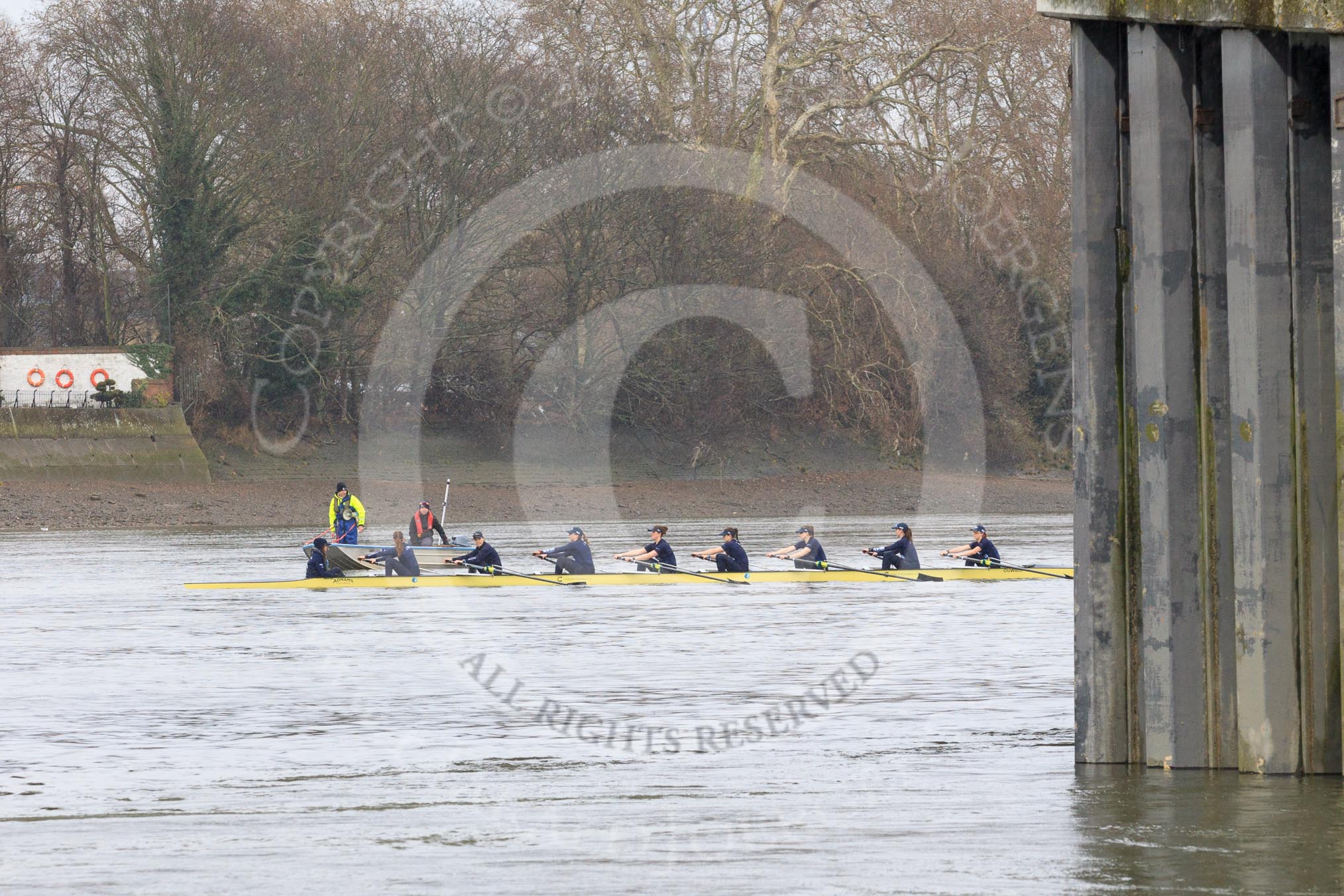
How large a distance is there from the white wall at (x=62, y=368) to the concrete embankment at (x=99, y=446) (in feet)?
5.27

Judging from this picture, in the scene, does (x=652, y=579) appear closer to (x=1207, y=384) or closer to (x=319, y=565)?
(x=319, y=565)

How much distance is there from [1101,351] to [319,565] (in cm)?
2168

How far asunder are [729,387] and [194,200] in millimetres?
17925

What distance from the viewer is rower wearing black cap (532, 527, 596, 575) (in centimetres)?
3189

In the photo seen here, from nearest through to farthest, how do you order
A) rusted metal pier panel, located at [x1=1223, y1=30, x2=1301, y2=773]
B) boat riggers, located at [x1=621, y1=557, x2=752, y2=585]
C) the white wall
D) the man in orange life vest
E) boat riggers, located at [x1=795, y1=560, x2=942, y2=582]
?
rusted metal pier panel, located at [x1=1223, y1=30, x2=1301, y2=773], boat riggers, located at [x1=795, y1=560, x2=942, y2=582], boat riggers, located at [x1=621, y1=557, x2=752, y2=585], the man in orange life vest, the white wall

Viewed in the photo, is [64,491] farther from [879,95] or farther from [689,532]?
[879,95]

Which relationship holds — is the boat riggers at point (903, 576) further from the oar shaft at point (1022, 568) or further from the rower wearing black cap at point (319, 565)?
the rower wearing black cap at point (319, 565)

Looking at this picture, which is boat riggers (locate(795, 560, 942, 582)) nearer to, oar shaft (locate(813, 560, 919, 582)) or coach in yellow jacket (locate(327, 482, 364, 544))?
oar shaft (locate(813, 560, 919, 582))

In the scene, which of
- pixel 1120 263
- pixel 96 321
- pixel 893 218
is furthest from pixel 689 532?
pixel 1120 263

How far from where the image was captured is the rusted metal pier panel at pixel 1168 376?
10844 mm

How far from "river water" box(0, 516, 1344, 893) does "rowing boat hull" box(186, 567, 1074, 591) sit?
13.3 ft

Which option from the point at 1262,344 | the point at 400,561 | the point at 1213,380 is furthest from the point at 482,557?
the point at 1262,344

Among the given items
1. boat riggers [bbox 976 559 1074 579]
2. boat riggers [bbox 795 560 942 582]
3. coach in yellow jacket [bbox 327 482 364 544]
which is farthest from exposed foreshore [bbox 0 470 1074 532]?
boat riggers [bbox 976 559 1074 579]

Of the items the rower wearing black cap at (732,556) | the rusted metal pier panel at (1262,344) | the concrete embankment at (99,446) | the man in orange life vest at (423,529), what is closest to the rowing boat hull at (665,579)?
the rower wearing black cap at (732,556)
